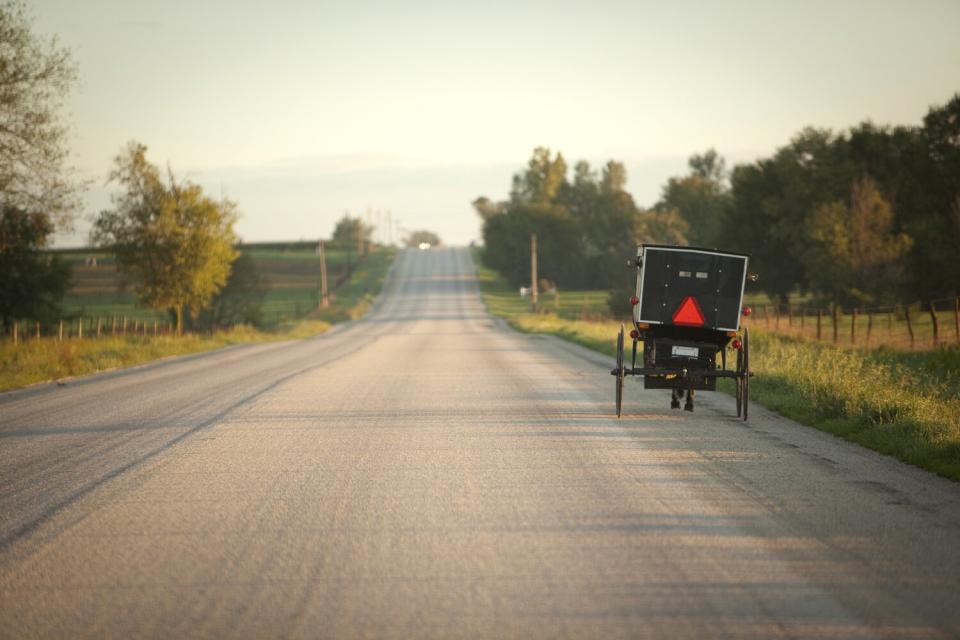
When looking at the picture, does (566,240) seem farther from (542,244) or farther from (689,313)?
(689,313)

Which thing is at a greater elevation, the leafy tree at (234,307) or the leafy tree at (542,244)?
the leafy tree at (542,244)

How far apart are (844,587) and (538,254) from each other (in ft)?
385

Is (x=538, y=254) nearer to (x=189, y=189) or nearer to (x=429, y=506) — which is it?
(x=189, y=189)

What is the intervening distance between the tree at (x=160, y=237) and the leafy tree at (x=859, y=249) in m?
36.3

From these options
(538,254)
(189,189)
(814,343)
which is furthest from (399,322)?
(538,254)

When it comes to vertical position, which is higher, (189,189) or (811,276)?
(189,189)

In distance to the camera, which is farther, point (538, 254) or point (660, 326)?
point (538, 254)

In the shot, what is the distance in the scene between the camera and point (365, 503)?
7711 mm

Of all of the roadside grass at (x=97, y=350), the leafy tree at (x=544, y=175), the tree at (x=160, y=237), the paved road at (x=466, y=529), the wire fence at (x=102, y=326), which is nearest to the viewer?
the paved road at (x=466, y=529)

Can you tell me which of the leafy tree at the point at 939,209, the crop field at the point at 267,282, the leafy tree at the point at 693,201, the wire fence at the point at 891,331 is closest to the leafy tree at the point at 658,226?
the leafy tree at the point at 693,201

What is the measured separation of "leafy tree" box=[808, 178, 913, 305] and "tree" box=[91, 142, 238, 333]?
36350mm

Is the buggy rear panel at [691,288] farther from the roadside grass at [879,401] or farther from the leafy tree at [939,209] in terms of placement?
the leafy tree at [939,209]

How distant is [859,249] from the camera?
57.7m

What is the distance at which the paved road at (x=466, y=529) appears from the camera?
495 centimetres
